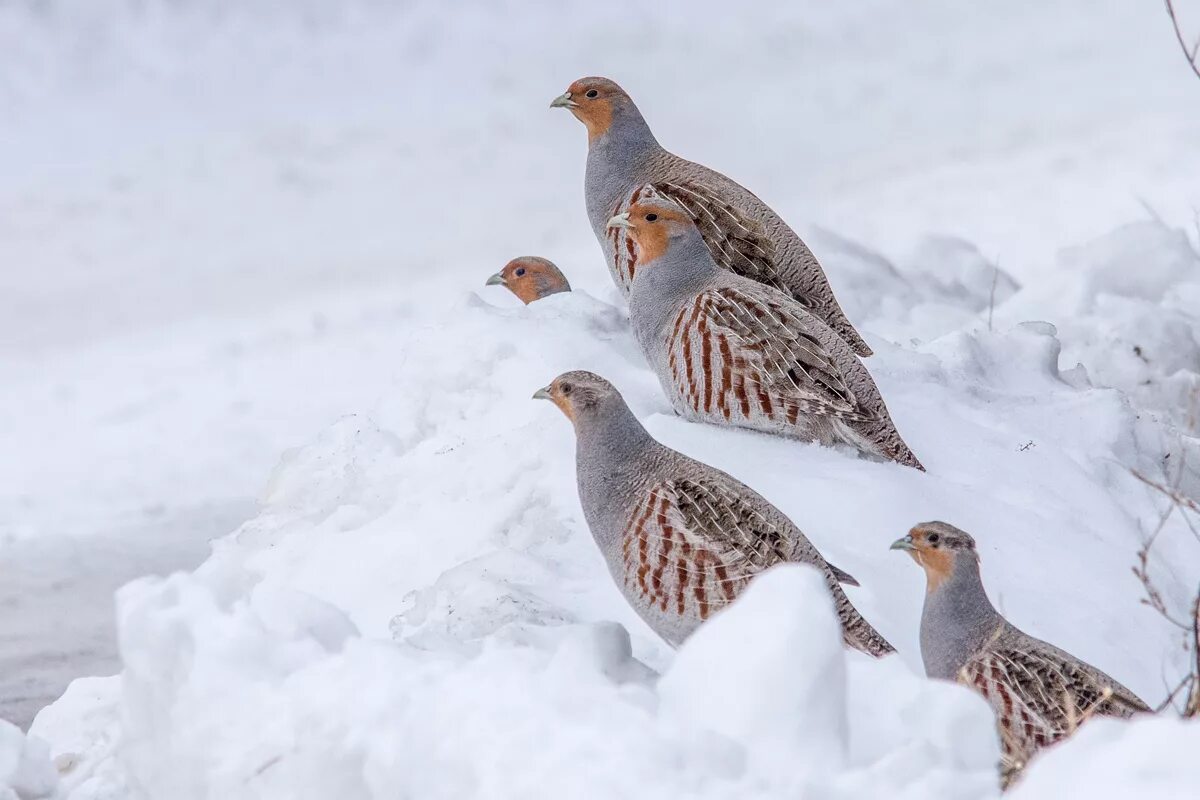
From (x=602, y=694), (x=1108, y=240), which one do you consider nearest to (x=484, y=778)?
(x=602, y=694)

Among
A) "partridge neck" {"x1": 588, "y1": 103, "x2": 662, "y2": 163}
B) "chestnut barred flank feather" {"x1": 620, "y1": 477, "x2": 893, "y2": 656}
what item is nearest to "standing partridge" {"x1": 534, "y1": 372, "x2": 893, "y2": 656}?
"chestnut barred flank feather" {"x1": 620, "y1": 477, "x2": 893, "y2": 656}

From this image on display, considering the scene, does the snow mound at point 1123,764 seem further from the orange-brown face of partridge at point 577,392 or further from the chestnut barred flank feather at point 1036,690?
the orange-brown face of partridge at point 577,392

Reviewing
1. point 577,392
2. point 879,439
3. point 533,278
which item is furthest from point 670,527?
point 533,278

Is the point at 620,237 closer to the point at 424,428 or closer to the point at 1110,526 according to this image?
the point at 424,428

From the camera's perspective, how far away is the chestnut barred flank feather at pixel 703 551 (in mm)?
3299

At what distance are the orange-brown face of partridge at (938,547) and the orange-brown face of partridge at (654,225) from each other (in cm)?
141

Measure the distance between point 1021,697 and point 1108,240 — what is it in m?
6.30

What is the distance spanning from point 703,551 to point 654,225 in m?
1.48

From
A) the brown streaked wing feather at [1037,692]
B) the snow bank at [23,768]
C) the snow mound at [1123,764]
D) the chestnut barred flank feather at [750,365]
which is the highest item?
the snow mound at [1123,764]

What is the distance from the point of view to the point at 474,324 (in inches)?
198

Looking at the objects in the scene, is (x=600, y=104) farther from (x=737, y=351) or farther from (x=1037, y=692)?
(x=1037, y=692)

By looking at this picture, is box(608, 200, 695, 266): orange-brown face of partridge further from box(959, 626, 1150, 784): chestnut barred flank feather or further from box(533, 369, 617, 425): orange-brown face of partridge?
box(959, 626, 1150, 784): chestnut barred flank feather

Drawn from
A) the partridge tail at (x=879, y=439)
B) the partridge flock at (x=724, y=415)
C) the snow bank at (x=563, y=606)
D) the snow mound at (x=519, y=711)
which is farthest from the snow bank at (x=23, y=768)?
the partridge tail at (x=879, y=439)

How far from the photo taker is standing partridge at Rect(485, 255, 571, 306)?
5.96 meters
